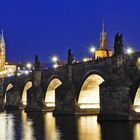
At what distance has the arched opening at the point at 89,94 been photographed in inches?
2122

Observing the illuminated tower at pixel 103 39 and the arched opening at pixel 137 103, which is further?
the illuminated tower at pixel 103 39

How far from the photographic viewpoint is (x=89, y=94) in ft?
183

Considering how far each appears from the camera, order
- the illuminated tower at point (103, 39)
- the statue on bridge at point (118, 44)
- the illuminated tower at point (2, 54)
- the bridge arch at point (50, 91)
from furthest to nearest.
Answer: the illuminated tower at point (2, 54) → the illuminated tower at point (103, 39) → the bridge arch at point (50, 91) → the statue on bridge at point (118, 44)

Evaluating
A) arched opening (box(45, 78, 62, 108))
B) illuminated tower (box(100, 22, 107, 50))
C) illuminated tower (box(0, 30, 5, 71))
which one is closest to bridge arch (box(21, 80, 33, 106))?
arched opening (box(45, 78, 62, 108))

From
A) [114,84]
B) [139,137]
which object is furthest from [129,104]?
[139,137]

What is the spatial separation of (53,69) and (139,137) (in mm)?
37493

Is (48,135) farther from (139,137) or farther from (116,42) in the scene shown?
(116,42)

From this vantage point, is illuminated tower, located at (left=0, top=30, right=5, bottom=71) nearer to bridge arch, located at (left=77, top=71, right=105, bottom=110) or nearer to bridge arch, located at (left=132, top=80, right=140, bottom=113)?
bridge arch, located at (left=77, top=71, right=105, bottom=110)

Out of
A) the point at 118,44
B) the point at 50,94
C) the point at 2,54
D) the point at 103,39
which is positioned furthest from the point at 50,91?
the point at 2,54

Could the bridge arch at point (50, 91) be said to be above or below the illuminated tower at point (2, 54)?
below

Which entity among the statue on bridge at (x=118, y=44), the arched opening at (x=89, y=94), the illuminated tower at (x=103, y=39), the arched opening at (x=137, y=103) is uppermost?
the illuminated tower at (x=103, y=39)

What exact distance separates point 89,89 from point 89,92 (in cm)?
45

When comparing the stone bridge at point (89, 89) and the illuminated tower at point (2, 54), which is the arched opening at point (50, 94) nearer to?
the stone bridge at point (89, 89)

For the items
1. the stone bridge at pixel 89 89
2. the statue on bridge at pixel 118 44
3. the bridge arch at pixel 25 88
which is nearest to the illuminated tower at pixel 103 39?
the stone bridge at pixel 89 89
